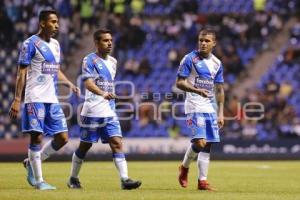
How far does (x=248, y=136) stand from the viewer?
25.5 m

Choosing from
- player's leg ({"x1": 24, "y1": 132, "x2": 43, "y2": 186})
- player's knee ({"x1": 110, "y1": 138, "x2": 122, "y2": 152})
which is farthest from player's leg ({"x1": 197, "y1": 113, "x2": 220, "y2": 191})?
player's leg ({"x1": 24, "y1": 132, "x2": 43, "y2": 186})

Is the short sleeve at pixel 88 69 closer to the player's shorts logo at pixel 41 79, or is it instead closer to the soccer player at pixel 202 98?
the player's shorts logo at pixel 41 79

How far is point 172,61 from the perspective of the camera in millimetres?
28797

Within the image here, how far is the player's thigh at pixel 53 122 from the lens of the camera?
1205cm

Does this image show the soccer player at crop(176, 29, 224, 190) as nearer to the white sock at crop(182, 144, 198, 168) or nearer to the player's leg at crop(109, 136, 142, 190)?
the white sock at crop(182, 144, 198, 168)

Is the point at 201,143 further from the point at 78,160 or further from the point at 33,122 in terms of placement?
the point at 33,122

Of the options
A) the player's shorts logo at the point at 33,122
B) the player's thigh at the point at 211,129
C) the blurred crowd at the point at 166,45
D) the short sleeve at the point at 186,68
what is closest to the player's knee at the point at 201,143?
the player's thigh at the point at 211,129

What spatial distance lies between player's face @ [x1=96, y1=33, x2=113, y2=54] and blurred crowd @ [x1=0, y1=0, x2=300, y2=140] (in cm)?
1275

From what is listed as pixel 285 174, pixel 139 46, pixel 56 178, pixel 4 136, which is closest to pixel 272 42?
pixel 139 46

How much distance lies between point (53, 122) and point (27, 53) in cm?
109

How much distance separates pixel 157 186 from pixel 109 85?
2183mm

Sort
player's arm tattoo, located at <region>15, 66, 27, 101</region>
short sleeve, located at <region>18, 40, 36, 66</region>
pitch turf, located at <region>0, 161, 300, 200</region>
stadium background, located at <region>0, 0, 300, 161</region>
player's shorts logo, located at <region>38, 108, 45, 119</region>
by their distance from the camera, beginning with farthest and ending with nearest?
stadium background, located at <region>0, 0, 300, 161</region> < player's shorts logo, located at <region>38, 108, 45, 119</region> < short sleeve, located at <region>18, 40, 36, 66</region> < player's arm tattoo, located at <region>15, 66, 27, 101</region> < pitch turf, located at <region>0, 161, 300, 200</region>

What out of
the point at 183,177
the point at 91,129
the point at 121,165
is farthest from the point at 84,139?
the point at 183,177

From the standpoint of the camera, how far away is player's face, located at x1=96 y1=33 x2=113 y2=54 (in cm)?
1242
